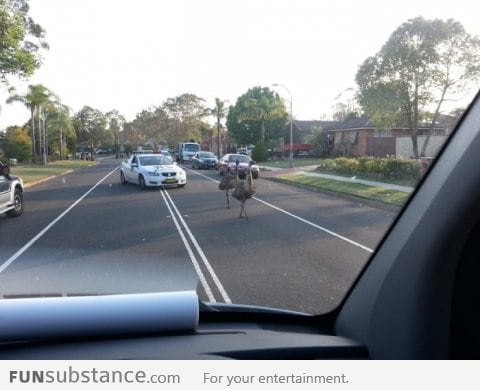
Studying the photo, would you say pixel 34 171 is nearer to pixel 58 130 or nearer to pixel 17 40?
pixel 58 130

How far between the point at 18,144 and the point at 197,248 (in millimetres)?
32891

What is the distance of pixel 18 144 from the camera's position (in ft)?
121

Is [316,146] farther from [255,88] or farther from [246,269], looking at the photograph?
[246,269]

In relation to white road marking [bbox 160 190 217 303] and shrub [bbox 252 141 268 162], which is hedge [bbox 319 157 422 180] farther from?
shrub [bbox 252 141 268 162]

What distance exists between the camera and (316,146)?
47188mm

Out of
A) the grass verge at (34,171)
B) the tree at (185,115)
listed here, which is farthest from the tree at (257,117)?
the grass verge at (34,171)

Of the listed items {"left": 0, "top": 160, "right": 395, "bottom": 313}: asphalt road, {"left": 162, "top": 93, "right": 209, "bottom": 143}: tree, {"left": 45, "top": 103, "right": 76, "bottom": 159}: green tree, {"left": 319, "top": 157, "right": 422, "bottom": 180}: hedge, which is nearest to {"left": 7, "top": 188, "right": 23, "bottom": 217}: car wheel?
{"left": 0, "top": 160, "right": 395, "bottom": 313}: asphalt road

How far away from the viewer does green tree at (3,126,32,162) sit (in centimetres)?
3619

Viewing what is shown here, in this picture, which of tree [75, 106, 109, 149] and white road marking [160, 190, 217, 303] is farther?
tree [75, 106, 109, 149]

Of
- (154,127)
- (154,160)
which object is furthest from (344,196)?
(154,127)

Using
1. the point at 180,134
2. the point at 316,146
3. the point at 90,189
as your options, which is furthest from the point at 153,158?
the point at 180,134

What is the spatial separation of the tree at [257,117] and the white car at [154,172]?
32442 millimetres

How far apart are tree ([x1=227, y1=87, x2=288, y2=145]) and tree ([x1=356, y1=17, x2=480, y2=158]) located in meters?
50.1
